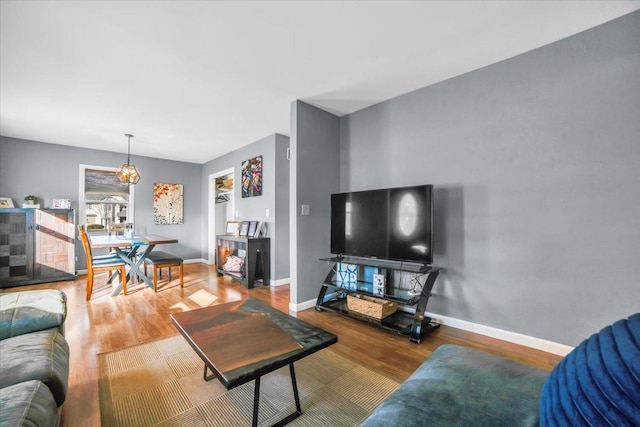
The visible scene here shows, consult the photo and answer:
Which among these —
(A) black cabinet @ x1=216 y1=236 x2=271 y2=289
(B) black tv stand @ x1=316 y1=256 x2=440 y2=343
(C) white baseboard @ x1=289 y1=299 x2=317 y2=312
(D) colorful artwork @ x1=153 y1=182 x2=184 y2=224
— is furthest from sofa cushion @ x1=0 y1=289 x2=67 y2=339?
(D) colorful artwork @ x1=153 y1=182 x2=184 y2=224

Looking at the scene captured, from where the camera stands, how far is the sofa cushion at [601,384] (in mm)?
533

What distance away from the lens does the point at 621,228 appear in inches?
77.2

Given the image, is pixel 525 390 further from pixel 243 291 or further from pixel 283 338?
pixel 243 291

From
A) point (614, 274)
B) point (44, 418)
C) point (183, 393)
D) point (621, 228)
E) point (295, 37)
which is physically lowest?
point (183, 393)

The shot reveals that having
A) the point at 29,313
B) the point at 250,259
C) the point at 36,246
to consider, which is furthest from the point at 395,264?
the point at 36,246

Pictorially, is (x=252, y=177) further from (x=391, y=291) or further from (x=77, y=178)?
(x=77, y=178)

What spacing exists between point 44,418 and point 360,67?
2.99 m

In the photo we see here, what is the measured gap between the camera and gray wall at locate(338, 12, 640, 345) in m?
1.97

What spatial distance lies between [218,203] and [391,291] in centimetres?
546

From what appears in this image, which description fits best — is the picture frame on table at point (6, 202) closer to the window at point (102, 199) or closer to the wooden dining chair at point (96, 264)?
the window at point (102, 199)

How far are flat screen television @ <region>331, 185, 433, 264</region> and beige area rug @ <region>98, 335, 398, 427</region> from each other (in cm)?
115

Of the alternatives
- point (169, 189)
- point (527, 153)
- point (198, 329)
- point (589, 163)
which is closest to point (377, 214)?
point (527, 153)

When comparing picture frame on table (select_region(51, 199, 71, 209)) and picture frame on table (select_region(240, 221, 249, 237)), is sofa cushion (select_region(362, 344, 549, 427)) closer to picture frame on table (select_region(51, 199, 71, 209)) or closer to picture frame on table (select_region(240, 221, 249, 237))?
picture frame on table (select_region(240, 221, 249, 237))

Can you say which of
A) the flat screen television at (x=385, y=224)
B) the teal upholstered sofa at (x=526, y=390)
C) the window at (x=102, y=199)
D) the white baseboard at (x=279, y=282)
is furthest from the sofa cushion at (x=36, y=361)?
the window at (x=102, y=199)
